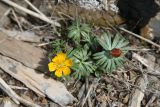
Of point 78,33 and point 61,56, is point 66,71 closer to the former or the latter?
point 61,56

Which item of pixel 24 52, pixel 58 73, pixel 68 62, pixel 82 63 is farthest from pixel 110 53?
pixel 24 52

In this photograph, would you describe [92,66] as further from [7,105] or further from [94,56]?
[7,105]

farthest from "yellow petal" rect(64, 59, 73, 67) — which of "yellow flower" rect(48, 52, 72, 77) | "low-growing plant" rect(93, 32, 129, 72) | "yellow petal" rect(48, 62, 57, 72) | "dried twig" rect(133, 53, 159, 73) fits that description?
"dried twig" rect(133, 53, 159, 73)

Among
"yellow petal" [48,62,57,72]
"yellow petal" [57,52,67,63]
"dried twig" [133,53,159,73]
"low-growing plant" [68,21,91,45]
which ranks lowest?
"dried twig" [133,53,159,73]

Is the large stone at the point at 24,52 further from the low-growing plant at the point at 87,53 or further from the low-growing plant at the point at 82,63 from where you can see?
the low-growing plant at the point at 82,63

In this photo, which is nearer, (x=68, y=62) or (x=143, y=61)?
(x=68, y=62)

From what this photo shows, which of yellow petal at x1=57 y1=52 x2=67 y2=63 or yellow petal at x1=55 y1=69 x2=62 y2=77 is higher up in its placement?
yellow petal at x1=57 y1=52 x2=67 y2=63

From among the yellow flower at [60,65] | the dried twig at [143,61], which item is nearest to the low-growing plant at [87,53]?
the yellow flower at [60,65]

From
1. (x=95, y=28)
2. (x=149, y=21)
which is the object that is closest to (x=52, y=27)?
(x=95, y=28)

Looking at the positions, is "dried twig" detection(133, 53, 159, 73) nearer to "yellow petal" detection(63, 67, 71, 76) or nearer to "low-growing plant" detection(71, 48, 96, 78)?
"low-growing plant" detection(71, 48, 96, 78)
